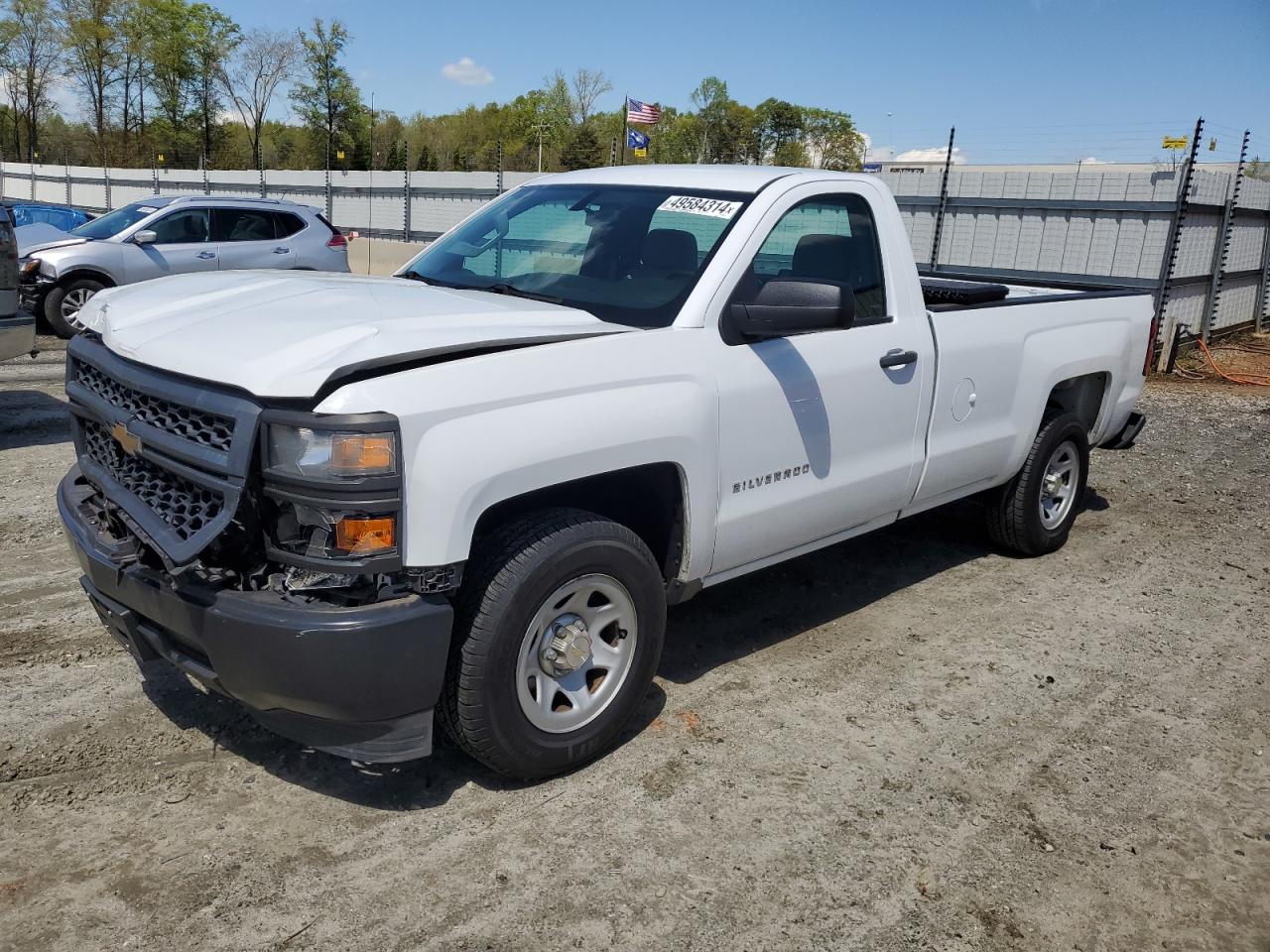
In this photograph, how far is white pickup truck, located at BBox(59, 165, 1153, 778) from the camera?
9.30ft

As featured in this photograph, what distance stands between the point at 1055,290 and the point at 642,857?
4618 millimetres

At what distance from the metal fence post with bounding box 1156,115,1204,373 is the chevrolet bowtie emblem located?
12.2 metres

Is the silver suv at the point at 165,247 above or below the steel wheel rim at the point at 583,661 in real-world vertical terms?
above

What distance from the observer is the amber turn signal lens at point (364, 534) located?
111 inches

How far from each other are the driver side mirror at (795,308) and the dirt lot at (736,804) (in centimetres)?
147

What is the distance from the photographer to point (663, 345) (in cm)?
353

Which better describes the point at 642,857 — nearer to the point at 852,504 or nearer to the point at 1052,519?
the point at 852,504

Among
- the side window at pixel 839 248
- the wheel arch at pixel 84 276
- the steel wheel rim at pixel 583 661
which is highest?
the side window at pixel 839 248

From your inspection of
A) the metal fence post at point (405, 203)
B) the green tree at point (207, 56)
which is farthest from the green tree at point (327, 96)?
the metal fence post at point (405, 203)

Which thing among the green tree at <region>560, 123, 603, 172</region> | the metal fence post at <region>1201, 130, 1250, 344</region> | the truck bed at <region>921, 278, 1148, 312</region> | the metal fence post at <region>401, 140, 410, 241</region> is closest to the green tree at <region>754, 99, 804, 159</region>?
the green tree at <region>560, 123, 603, 172</region>

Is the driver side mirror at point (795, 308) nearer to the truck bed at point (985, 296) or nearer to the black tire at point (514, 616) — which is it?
the black tire at point (514, 616)

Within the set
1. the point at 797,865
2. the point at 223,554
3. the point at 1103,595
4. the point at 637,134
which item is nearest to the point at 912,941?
the point at 797,865

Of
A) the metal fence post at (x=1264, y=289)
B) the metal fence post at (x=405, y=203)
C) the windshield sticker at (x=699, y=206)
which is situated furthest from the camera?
the metal fence post at (x=405, y=203)

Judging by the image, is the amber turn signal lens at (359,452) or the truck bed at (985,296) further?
the truck bed at (985,296)
